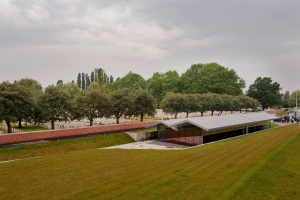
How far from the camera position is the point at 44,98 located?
35.2 meters

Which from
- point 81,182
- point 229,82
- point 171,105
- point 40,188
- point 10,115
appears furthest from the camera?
point 229,82

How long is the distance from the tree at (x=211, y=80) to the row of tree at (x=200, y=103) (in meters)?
17.6

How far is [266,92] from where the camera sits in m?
98.2

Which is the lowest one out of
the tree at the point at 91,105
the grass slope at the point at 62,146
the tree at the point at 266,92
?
the grass slope at the point at 62,146

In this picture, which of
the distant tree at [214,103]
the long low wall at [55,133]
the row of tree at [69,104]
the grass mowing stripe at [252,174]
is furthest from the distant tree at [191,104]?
the grass mowing stripe at [252,174]

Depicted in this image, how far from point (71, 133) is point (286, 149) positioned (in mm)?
24966

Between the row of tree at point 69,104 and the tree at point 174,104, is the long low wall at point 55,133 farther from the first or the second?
the tree at point 174,104

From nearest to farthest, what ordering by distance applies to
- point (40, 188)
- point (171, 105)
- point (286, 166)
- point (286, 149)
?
point (40, 188)
point (286, 166)
point (286, 149)
point (171, 105)

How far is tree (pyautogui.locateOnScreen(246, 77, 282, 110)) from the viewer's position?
316 ft

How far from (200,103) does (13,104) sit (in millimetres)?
43127

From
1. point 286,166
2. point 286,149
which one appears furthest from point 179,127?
point 286,166

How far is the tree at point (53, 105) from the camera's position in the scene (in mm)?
33938

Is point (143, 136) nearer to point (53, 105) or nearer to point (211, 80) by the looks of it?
point (53, 105)

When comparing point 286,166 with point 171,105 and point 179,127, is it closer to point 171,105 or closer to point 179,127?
point 179,127
